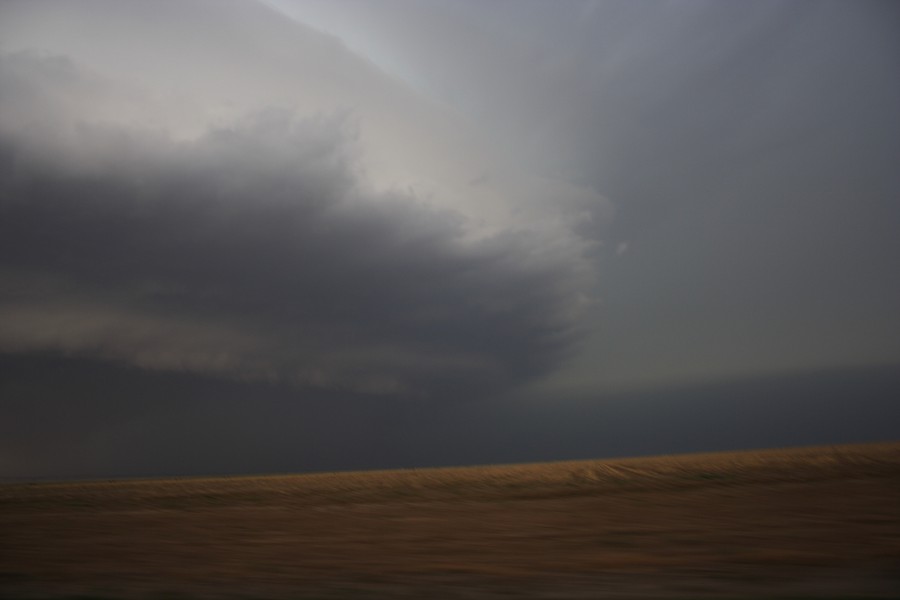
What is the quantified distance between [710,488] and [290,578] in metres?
14.1

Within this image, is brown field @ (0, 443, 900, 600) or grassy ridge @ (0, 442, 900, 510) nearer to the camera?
brown field @ (0, 443, 900, 600)

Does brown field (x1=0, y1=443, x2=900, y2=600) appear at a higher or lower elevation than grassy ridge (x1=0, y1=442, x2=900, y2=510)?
lower

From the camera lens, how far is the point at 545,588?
7.23m

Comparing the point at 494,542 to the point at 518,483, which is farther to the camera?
the point at 518,483

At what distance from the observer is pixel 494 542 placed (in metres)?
10.6

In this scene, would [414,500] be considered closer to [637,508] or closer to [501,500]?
[501,500]

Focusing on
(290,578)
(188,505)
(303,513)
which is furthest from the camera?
(188,505)

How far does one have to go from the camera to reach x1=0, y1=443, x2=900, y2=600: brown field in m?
7.44

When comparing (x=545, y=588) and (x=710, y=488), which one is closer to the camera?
(x=545, y=588)

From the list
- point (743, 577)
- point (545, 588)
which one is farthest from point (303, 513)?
point (743, 577)

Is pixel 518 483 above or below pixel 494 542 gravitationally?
above

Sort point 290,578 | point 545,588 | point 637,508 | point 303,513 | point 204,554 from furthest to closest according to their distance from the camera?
point 303,513, point 637,508, point 204,554, point 290,578, point 545,588

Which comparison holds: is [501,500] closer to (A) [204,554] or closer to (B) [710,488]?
(B) [710,488]

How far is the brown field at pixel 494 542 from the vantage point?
7.44 metres
